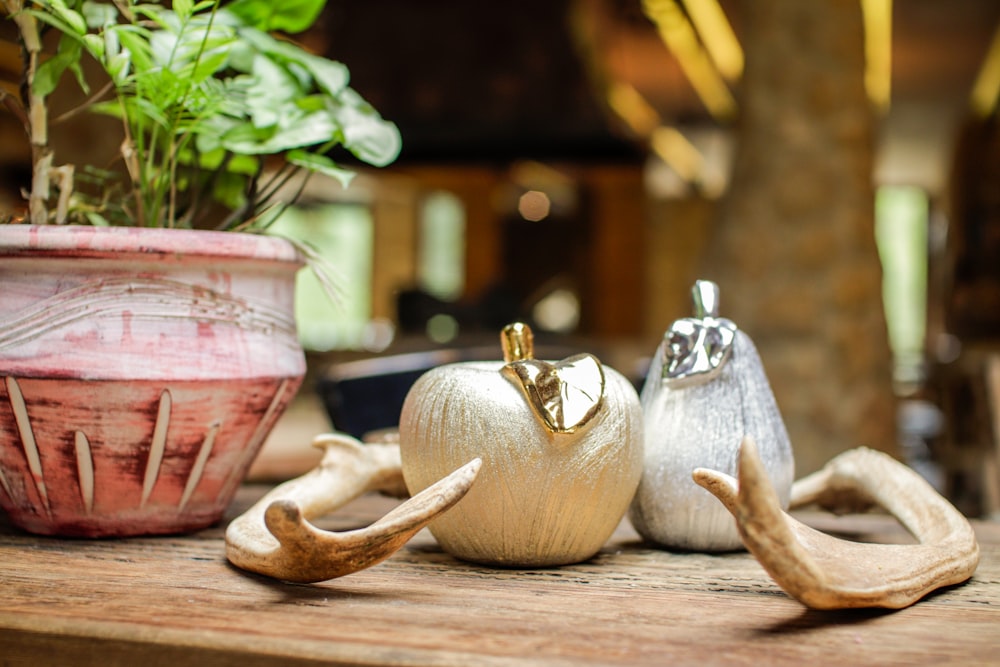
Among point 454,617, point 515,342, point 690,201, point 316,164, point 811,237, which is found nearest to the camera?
point 454,617

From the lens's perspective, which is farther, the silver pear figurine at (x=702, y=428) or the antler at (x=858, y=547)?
the silver pear figurine at (x=702, y=428)

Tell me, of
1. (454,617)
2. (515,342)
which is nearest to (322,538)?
(454,617)

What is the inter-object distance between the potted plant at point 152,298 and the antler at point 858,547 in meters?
0.37

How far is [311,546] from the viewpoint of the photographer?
1.68ft

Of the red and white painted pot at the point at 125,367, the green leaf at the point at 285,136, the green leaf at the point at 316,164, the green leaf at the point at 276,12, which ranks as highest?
the green leaf at the point at 276,12

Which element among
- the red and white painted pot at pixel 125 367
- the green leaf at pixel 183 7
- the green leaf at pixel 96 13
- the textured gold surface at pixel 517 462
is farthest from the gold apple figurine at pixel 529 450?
the green leaf at pixel 96 13

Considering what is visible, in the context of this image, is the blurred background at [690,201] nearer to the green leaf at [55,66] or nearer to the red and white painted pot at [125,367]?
the red and white painted pot at [125,367]

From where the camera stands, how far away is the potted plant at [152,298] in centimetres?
65

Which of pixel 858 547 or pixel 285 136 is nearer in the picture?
pixel 858 547

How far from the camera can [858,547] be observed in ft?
1.75

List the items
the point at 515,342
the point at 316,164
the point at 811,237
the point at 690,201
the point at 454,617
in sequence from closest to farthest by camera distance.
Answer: the point at 454,617
the point at 515,342
the point at 316,164
the point at 811,237
the point at 690,201

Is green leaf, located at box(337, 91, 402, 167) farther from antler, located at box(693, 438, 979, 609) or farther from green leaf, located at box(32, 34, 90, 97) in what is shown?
antler, located at box(693, 438, 979, 609)

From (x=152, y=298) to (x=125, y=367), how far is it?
5 centimetres

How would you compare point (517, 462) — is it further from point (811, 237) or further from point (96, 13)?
point (811, 237)
